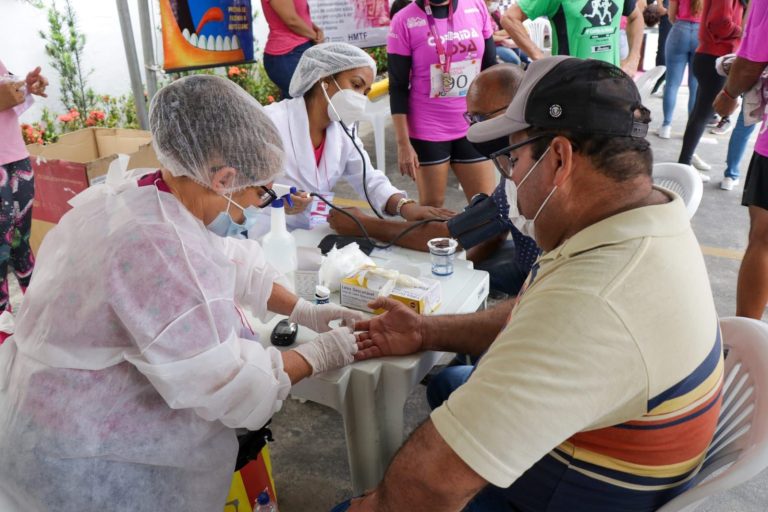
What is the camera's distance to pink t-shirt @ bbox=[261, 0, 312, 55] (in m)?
3.87

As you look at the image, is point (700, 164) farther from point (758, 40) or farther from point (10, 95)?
point (10, 95)

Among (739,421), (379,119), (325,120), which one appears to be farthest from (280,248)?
(379,119)

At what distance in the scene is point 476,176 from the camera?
11.0 feet

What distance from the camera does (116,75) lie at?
4945mm

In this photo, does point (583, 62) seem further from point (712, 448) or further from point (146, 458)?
point (146, 458)

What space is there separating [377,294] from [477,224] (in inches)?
22.0

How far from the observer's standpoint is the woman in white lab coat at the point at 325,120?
7.56ft

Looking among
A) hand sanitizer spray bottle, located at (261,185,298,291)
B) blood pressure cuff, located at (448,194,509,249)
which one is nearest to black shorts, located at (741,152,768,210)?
blood pressure cuff, located at (448,194,509,249)

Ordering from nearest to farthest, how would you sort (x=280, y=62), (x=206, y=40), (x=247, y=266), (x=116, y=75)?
(x=247, y=266), (x=206, y=40), (x=280, y=62), (x=116, y=75)

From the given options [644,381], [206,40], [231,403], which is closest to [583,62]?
[644,381]

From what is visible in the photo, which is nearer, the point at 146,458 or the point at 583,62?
the point at 583,62

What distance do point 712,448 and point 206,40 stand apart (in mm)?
3458

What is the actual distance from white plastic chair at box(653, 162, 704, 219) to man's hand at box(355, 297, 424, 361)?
1.12 metres

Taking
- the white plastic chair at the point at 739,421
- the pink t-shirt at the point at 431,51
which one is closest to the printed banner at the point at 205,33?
the pink t-shirt at the point at 431,51
